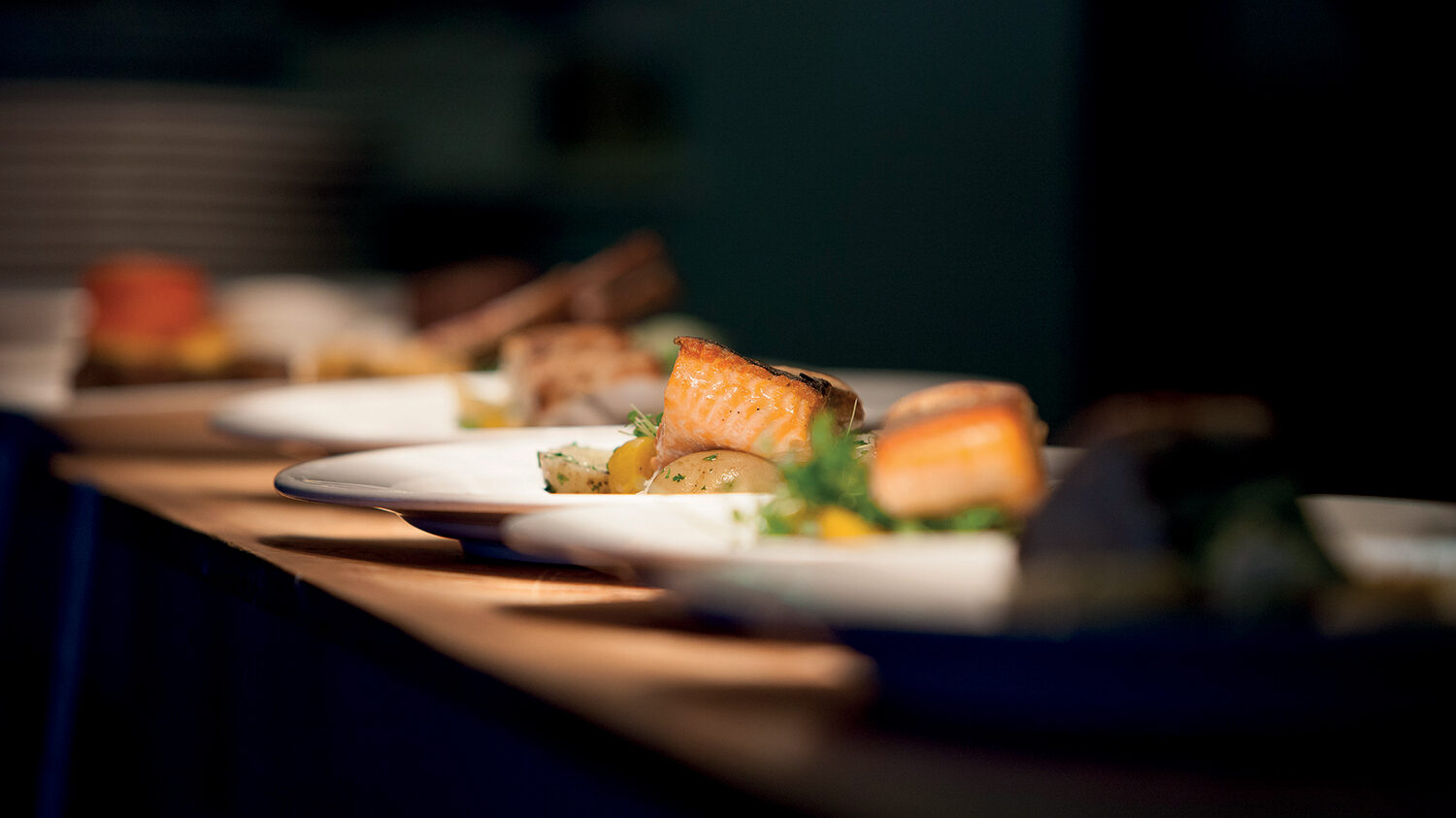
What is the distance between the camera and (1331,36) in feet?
14.2

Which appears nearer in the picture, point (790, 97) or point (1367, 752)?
point (1367, 752)

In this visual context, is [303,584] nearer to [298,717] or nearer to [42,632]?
[298,717]

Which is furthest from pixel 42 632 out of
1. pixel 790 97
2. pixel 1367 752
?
pixel 790 97

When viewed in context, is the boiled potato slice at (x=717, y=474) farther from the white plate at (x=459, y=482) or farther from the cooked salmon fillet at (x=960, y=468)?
the cooked salmon fillet at (x=960, y=468)

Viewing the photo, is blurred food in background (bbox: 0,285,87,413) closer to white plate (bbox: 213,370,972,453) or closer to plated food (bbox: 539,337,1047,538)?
white plate (bbox: 213,370,972,453)

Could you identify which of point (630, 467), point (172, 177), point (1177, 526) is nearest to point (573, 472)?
point (630, 467)

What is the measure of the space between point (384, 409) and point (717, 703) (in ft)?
3.86

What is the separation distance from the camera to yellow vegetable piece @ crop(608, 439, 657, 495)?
3.38ft

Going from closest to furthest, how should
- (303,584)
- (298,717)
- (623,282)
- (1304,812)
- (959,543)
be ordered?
(1304,812) < (959,543) < (303,584) < (298,717) < (623,282)

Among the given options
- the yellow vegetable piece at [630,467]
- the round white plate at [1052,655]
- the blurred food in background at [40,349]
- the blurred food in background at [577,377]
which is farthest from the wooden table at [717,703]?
the blurred food in background at [40,349]

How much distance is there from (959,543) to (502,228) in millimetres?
9302

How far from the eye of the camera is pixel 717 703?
1.87 feet

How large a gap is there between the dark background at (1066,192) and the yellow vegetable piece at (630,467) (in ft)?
10.6

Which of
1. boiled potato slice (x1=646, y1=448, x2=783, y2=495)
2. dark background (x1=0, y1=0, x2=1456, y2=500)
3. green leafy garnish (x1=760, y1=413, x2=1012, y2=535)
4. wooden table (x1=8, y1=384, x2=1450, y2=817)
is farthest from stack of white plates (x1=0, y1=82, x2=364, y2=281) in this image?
green leafy garnish (x1=760, y1=413, x2=1012, y2=535)
